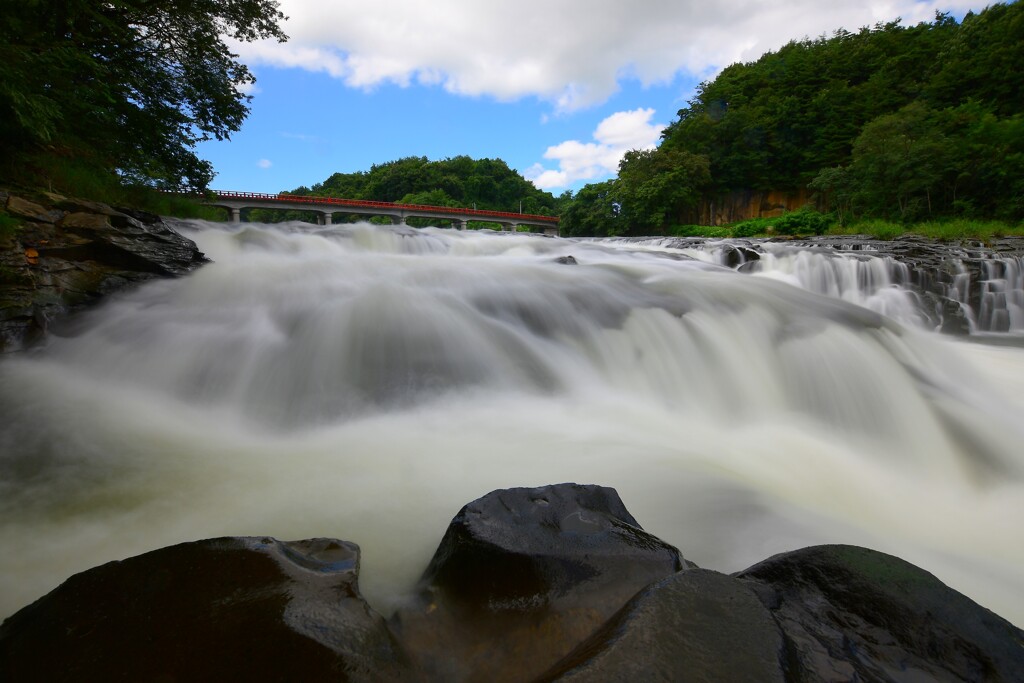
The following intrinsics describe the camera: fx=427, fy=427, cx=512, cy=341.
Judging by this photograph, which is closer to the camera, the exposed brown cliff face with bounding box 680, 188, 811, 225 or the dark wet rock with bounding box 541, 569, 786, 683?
the dark wet rock with bounding box 541, 569, 786, 683

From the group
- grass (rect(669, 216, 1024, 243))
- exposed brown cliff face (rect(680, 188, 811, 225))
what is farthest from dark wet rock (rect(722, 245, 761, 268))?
exposed brown cliff face (rect(680, 188, 811, 225))

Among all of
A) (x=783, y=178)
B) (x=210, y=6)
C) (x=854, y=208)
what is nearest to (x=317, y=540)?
(x=210, y=6)

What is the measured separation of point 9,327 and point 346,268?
3261 millimetres

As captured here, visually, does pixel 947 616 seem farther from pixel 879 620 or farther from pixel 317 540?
pixel 317 540

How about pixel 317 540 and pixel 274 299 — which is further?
pixel 274 299

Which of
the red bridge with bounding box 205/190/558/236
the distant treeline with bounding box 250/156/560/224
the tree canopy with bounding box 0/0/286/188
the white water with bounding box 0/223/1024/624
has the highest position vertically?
the distant treeline with bounding box 250/156/560/224

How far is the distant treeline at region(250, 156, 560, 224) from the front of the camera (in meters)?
81.4

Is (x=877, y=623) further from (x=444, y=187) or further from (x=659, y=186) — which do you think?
(x=444, y=187)

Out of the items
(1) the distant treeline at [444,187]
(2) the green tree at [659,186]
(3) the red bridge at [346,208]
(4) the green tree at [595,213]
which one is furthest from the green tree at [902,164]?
(1) the distant treeline at [444,187]

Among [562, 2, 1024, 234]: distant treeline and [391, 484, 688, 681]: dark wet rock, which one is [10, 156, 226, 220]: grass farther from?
[562, 2, 1024, 234]: distant treeline

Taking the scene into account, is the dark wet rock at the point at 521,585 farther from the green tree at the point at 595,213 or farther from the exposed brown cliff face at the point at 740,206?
the exposed brown cliff face at the point at 740,206

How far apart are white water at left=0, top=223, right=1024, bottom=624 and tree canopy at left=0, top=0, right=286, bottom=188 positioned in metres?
2.56

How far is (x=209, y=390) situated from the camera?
3486mm

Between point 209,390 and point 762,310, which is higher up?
point 762,310
